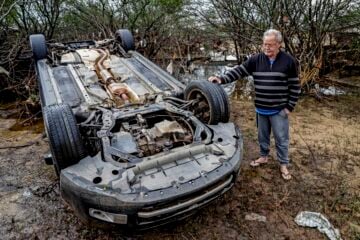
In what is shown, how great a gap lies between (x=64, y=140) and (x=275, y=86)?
201 cm

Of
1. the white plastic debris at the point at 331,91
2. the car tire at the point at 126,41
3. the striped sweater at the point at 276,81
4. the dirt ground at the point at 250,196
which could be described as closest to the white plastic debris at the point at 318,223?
the dirt ground at the point at 250,196

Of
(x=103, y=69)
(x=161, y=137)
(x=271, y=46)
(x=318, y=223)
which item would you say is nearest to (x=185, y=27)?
(x=103, y=69)

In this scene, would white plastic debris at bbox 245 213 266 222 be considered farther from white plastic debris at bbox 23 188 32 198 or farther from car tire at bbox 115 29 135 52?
car tire at bbox 115 29 135 52

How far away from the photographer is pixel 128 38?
20.3ft

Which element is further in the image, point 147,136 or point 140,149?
point 147,136

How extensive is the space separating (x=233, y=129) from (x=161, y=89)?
151 centimetres

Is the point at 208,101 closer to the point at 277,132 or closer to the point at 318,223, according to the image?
the point at 277,132

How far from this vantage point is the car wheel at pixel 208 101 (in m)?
3.26

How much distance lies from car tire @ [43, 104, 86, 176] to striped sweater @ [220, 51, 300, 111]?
1.82 metres

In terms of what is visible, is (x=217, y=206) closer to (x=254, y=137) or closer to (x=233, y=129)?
(x=233, y=129)

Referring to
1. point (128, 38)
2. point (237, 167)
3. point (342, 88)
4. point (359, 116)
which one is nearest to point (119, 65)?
point (128, 38)

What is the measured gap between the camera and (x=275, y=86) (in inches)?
122

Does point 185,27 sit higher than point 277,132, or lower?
higher

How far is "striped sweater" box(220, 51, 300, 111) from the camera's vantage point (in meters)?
3.03
